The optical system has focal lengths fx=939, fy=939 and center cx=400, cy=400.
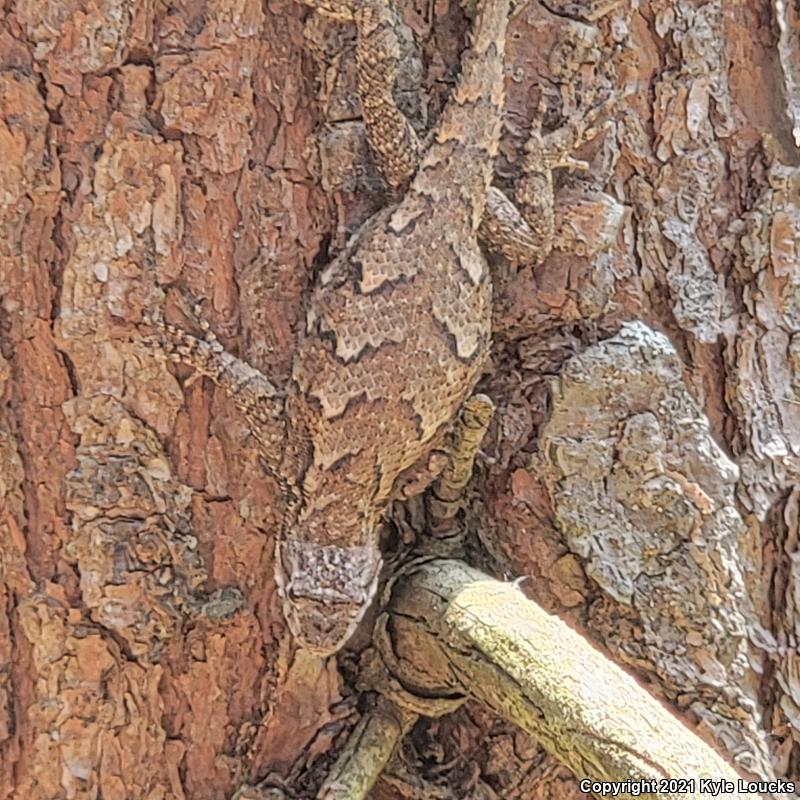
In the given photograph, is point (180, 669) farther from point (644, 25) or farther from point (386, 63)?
point (644, 25)

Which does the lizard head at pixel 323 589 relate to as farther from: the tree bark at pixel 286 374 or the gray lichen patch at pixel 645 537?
the gray lichen patch at pixel 645 537

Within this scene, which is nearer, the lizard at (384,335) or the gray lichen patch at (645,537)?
the lizard at (384,335)

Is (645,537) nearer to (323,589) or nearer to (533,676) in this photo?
(533,676)
